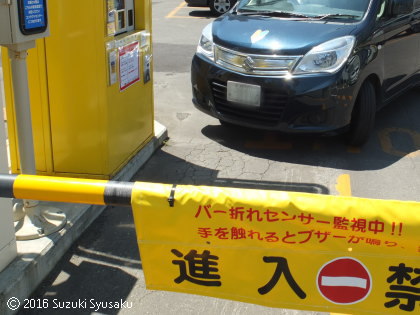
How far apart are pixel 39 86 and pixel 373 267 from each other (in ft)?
9.66

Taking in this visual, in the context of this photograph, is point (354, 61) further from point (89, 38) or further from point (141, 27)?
point (89, 38)

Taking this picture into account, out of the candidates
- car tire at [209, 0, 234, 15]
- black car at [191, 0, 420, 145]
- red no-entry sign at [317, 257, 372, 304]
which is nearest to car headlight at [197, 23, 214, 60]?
black car at [191, 0, 420, 145]

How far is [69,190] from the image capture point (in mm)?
2129

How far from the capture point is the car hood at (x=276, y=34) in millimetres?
4938

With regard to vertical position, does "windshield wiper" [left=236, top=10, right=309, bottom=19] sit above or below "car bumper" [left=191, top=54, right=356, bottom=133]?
A: above

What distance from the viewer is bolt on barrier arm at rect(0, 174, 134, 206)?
82.9 inches

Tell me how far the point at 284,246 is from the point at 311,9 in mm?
4023

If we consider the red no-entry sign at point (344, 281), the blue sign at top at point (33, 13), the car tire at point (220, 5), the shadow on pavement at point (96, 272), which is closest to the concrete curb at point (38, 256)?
the shadow on pavement at point (96, 272)

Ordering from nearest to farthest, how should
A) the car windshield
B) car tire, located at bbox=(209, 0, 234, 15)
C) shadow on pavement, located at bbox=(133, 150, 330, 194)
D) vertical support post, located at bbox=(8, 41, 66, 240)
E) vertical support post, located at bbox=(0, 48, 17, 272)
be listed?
vertical support post, located at bbox=(0, 48, 17, 272) < vertical support post, located at bbox=(8, 41, 66, 240) < shadow on pavement, located at bbox=(133, 150, 330, 194) < the car windshield < car tire, located at bbox=(209, 0, 234, 15)

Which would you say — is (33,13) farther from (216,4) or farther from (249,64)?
(216,4)

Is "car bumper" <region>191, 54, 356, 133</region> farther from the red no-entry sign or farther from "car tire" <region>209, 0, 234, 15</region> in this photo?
"car tire" <region>209, 0, 234, 15</region>

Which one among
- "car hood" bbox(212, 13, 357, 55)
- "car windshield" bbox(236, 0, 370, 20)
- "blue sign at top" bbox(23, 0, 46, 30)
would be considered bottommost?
"car hood" bbox(212, 13, 357, 55)

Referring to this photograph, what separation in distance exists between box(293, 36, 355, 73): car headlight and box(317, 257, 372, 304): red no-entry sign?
304cm

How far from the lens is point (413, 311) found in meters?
2.13
